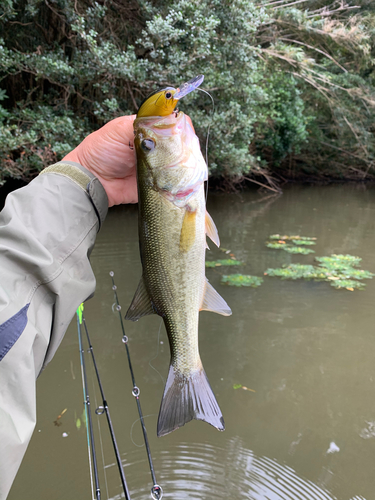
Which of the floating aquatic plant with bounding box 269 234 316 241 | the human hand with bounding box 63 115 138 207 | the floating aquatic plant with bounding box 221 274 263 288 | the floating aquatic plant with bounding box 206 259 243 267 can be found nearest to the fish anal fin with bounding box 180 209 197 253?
the human hand with bounding box 63 115 138 207

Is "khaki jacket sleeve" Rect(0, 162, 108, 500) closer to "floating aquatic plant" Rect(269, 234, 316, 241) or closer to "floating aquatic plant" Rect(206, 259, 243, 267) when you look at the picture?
"floating aquatic plant" Rect(206, 259, 243, 267)

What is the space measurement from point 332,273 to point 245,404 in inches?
128

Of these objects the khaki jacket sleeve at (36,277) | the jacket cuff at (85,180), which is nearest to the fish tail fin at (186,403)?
the khaki jacket sleeve at (36,277)

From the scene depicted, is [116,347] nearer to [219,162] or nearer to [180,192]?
[180,192]

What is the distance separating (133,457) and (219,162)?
849cm

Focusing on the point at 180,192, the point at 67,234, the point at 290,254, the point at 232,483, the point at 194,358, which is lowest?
the point at 290,254

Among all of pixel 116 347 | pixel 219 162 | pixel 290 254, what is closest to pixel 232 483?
pixel 116 347

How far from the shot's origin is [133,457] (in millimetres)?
2551

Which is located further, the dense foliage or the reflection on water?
the dense foliage

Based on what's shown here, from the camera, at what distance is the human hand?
1677mm

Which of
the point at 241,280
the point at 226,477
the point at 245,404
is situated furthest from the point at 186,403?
the point at 241,280

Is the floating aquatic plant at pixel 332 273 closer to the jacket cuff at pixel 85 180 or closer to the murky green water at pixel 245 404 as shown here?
the murky green water at pixel 245 404

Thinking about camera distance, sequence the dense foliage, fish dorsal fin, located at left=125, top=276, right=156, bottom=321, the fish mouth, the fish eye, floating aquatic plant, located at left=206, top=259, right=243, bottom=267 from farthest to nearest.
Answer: the dense foliage, floating aquatic plant, located at left=206, top=259, right=243, bottom=267, fish dorsal fin, located at left=125, top=276, right=156, bottom=321, the fish eye, the fish mouth

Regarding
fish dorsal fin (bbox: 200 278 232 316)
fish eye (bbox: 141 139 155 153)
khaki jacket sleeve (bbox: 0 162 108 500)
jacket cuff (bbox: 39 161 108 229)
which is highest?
fish eye (bbox: 141 139 155 153)
